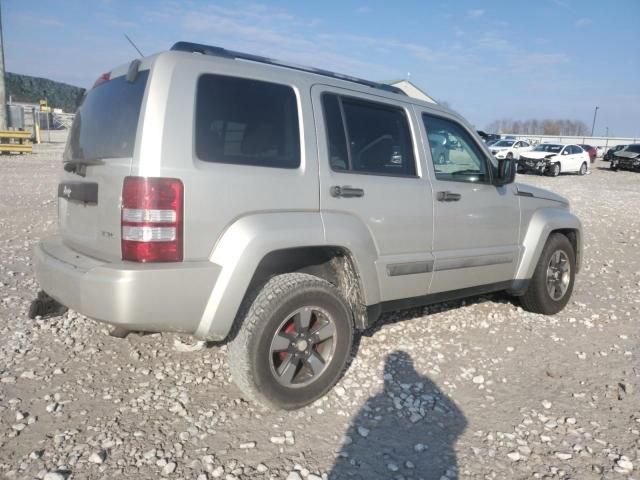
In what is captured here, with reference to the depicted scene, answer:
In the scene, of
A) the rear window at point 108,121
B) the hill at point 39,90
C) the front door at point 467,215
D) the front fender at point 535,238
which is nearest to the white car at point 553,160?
the front fender at point 535,238

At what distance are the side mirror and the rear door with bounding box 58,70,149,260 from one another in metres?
2.82

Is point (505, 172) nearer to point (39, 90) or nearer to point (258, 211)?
point (258, 211)

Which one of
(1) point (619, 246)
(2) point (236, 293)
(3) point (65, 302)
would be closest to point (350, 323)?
(2) point (236, 293)

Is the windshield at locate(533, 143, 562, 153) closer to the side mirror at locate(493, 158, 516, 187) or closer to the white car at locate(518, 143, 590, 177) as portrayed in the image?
the white car at locate(518, 143, 590, 177)

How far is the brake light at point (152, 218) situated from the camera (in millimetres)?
2459

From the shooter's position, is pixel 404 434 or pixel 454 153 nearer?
pixel 404 434

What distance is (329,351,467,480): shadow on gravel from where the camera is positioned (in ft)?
8.18

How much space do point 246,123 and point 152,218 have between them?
2.57 feet

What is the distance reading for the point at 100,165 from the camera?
8.99ft

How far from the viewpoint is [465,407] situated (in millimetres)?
3123

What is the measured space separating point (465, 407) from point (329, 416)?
2.91 feet

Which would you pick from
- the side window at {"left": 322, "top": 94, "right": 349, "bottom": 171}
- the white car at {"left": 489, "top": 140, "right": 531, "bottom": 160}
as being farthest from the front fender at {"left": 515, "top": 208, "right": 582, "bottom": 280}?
the white car at {"left": 489, "top": 140, "right": 531, "bottom": 160}

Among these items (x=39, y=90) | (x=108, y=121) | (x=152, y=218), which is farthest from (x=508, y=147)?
(x=39, y=90)

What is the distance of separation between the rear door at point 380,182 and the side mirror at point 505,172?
0.84 m
